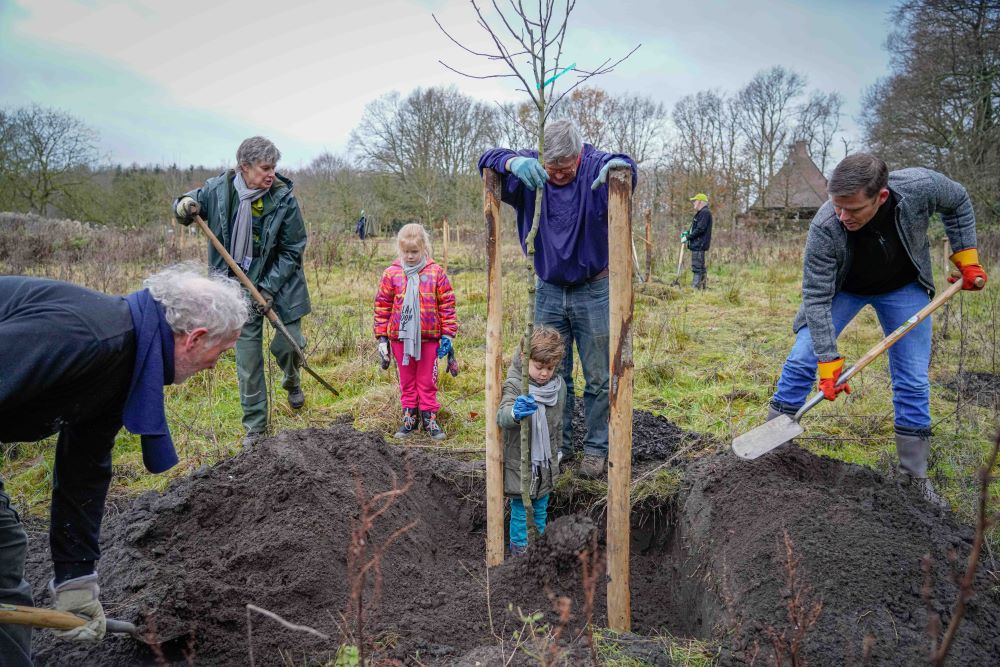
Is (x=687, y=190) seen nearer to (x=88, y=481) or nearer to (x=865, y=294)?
(x=865, y=294)

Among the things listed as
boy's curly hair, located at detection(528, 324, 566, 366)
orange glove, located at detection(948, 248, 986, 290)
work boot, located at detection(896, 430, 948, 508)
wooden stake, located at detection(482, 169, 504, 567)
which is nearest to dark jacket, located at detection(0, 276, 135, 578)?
wooden stake, located at detection(482, 169, 504, 567)

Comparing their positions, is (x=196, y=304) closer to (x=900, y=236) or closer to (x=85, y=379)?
(x=85, y=379)

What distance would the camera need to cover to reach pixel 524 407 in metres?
3.05

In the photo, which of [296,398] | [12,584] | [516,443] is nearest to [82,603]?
[12,584]

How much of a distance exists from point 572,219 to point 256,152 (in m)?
2.23

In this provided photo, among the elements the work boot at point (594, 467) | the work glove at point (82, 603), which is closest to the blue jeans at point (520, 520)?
the work boot at point (594, 467)

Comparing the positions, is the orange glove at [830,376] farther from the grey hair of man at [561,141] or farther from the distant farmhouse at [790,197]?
the distant farmhouse at [790,197]

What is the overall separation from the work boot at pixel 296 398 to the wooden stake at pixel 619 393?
11.1 feet

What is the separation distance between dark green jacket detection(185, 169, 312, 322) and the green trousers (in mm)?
199

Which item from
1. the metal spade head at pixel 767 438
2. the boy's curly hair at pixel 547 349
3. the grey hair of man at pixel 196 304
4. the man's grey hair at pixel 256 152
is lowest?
the metal spade head at pixel 767 438

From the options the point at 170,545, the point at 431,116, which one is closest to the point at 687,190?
the point at 431,116

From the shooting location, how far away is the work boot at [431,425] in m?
4.93

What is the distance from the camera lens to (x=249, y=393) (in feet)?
15.3

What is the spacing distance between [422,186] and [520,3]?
1983 centimetres
